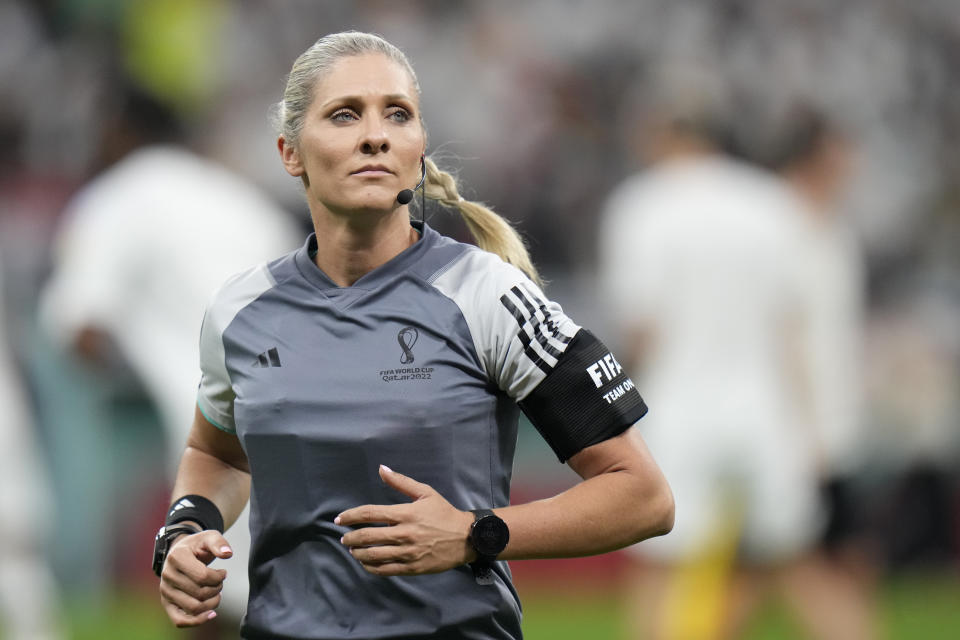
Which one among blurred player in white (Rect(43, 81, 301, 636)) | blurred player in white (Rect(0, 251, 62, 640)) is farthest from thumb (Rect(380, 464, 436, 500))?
blurred player in white (Rect(0, 251, 62, 640))

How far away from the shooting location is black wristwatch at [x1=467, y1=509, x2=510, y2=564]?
2.62 metres

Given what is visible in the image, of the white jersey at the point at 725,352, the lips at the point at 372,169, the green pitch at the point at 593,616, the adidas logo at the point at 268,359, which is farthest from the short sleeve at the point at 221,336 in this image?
the green pitch at the point at 593,616

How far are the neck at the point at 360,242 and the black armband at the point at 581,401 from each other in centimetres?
41

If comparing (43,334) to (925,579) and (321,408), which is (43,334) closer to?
(925,579)

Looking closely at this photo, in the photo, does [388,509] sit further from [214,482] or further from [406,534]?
[214,482]

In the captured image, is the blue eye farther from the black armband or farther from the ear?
the black armband

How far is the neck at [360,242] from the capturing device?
2885 mm

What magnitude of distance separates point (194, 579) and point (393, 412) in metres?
0.47

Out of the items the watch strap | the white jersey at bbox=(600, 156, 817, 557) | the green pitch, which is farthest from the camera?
the green pitch

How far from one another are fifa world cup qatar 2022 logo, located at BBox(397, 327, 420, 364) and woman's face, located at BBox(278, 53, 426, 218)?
23 cm

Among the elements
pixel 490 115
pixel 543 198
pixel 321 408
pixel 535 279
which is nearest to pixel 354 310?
pixel 321 408

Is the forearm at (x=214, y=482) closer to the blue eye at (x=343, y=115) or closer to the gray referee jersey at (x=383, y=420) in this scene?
the gray referee jersey at (x=383, y=420)

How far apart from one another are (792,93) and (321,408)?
32.7 feet

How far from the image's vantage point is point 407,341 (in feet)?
9.05
